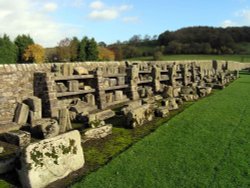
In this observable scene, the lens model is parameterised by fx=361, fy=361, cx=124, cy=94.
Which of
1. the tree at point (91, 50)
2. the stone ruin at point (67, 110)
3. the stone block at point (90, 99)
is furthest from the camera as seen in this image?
the tree at point (91, 50)

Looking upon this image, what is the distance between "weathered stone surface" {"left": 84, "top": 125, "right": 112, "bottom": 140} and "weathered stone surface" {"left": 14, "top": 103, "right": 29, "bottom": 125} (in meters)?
2.68

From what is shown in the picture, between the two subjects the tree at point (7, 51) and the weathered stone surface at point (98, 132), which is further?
the tree at point (7, 51)

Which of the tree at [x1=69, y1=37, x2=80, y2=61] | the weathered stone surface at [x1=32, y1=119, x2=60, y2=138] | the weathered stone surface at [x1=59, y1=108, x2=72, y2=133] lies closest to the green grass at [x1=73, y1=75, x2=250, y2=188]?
the weathered stone surface at [x1=32, y1=119, x2=60, y2=138]

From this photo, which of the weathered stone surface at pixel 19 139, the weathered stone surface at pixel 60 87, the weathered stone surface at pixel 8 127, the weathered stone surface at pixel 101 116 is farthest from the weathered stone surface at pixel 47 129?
the weathered stone surface at pixel 60 87

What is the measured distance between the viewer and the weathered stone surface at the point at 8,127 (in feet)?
33.7

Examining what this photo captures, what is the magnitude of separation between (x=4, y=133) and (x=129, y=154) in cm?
378

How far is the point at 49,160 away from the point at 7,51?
50522 millimetres

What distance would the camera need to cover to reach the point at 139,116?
37.2 feet

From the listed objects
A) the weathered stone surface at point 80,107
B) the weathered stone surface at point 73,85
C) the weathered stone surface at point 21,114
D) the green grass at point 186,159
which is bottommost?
the green grass at point 186,159

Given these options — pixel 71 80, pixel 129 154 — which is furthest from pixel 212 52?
pixel 129 154

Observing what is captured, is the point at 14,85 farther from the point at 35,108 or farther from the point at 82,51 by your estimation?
the point at 82,51

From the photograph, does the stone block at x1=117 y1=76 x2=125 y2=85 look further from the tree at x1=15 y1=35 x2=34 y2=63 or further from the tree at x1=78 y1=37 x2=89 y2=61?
the tree at x1=15 y1=35 x2=34 y2=63

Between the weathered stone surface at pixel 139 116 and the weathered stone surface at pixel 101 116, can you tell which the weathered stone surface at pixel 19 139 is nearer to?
the weathered stone surface at pixel 101 116

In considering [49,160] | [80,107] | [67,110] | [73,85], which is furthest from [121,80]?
[49,160]
